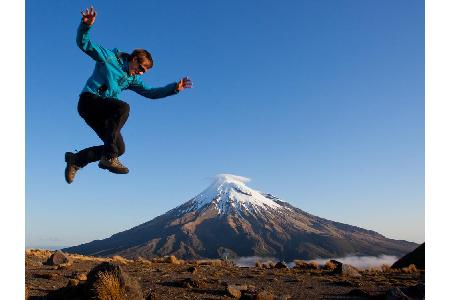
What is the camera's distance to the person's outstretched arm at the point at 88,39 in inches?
199

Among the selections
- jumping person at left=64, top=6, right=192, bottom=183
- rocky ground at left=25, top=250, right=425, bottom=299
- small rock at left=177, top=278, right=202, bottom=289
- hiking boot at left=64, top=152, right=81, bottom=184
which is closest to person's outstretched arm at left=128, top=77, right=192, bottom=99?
jumping person at left=64, top=6, right=192, bottom=183

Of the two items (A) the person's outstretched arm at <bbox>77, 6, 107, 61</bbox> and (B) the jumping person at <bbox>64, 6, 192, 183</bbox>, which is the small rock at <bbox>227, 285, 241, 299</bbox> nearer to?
(B) the jumping person at <bbox>64, 6, 192, 183</bbox>

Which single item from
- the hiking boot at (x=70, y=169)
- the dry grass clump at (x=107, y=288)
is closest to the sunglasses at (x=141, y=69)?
the hiking boot at (x=70, y=169)

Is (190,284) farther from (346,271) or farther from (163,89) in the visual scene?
(346,271)

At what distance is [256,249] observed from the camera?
191125mm

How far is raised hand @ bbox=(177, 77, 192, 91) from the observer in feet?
21.0

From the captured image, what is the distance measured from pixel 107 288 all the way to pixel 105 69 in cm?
532

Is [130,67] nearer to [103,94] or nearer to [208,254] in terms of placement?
[103,94]

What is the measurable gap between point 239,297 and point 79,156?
6.66m

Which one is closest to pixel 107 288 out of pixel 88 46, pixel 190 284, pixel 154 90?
pixel 190 284

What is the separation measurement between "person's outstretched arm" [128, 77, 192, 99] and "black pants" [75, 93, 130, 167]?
2.17 feet

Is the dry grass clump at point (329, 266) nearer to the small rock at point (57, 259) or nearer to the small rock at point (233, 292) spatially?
the small rock at point (233, 292)

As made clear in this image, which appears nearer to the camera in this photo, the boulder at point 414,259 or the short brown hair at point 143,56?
the short brown hair at point 143,56
